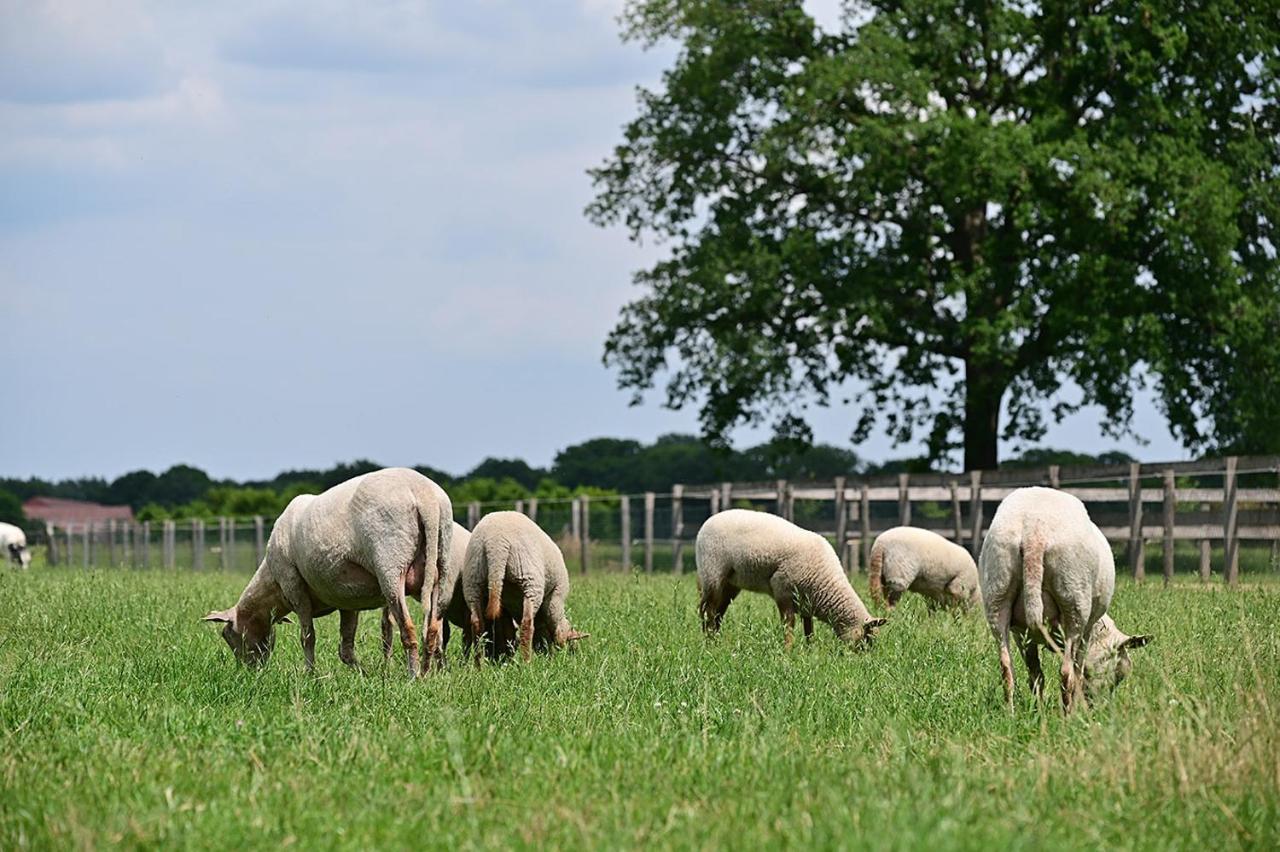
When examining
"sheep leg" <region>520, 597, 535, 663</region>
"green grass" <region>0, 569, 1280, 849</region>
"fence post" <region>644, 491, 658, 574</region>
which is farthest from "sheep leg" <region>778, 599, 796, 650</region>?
"fence post" <region>644, 491, 658, 574</region>

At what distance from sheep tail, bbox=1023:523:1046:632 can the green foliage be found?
5823cm

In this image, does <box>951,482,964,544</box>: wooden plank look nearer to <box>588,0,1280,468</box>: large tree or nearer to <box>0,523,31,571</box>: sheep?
<box>588,0,1280,468</box>: large tree

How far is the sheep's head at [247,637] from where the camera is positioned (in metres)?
10.5

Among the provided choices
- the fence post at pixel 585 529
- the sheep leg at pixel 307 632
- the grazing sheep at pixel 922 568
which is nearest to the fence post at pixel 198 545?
the fence post at pixel 585 529

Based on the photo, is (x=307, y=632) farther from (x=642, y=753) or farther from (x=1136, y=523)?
(x=1136, y=523)

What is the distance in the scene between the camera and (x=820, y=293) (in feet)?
89.2

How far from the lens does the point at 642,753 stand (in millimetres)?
6324

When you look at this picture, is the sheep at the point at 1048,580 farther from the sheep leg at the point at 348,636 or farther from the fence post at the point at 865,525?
the fence post at the point at 865,525

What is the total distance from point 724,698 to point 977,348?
1694 centimetres

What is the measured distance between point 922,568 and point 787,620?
3737 mm

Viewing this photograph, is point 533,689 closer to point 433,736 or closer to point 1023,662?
point 433,736

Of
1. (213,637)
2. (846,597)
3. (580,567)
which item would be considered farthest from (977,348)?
(213,637)

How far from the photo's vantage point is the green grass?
5090 mm

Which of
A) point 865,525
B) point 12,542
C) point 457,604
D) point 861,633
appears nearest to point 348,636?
point 457,604
